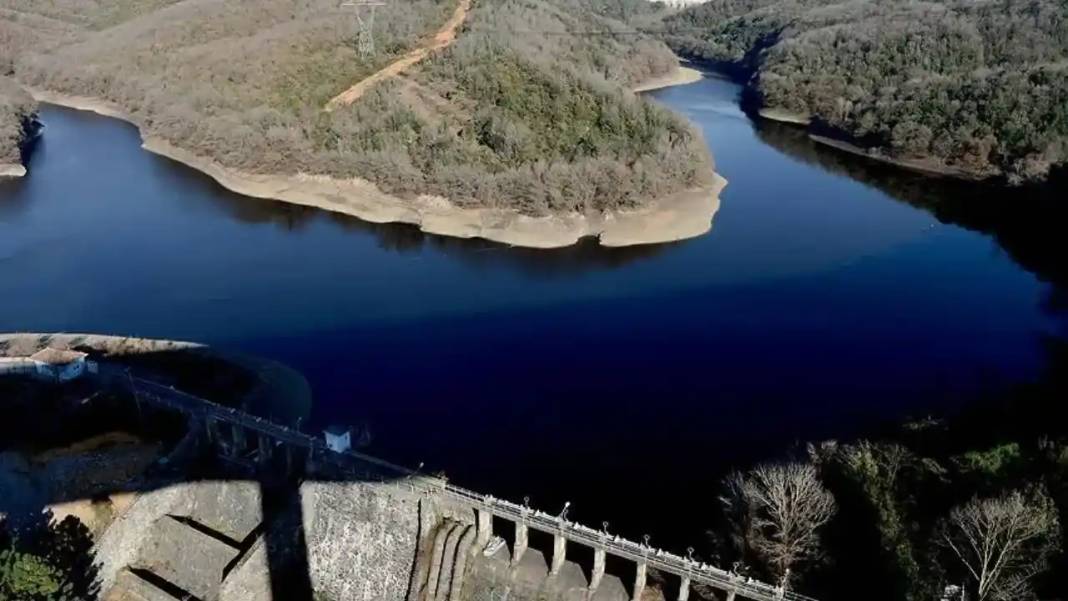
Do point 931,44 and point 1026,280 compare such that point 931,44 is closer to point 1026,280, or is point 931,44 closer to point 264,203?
point 1026,280

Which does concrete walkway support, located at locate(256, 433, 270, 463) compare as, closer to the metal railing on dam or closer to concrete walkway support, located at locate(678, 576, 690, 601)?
the metal railing on dam

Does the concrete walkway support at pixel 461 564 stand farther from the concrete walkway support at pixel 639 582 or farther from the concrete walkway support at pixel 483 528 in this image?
the concrete walkway support at pixel 639 582

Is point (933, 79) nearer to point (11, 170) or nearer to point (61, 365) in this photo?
point (61, 365)

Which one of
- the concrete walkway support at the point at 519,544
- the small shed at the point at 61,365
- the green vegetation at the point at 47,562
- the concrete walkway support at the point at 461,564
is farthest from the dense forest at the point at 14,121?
the concrete walkway support at the point at 519,544

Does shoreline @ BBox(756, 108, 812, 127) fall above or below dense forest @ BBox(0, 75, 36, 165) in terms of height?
above

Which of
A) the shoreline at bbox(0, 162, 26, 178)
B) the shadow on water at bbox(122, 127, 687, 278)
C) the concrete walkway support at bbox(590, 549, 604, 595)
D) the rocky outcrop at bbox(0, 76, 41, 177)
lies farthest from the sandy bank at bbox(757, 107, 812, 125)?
the concrete walkway support at bbox(590, 549, 604, 595)
